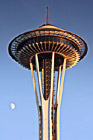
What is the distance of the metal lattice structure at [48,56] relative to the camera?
87.1 meters

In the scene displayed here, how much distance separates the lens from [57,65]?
9981 centimetres

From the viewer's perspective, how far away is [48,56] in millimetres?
95688

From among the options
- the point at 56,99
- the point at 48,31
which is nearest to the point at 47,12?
the point at 48,31

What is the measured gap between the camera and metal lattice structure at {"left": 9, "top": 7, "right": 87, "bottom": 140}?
8706 centimetres

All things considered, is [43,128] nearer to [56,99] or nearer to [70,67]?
[56,99]

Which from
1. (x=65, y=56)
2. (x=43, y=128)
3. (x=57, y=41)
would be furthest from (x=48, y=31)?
(x=43, y=128)

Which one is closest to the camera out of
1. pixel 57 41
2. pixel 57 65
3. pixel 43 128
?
pixel 43 128

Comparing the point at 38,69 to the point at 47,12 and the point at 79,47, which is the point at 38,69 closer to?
the point at 79,47

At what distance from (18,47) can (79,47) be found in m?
17.7

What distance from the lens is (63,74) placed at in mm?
93562

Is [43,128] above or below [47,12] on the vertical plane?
below

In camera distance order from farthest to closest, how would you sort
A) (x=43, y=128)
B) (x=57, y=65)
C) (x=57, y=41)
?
(x=57, y=65)
(x=57, y=41)
(x=43, y=128)

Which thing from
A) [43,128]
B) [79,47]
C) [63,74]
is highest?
[79,47]

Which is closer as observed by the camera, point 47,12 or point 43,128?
point 43,128
